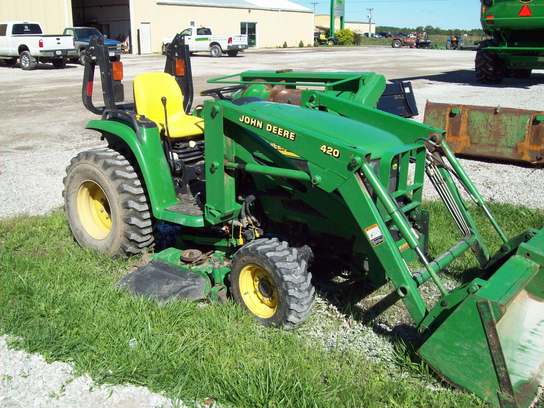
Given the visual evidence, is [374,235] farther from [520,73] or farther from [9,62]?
[9,62]

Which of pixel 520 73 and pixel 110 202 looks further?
pixel 520 73

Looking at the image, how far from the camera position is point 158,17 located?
38.8 meters

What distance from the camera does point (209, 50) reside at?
111 feet

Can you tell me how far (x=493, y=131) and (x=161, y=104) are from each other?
5.39 metres

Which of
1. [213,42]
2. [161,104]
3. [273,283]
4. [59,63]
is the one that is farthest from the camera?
[213,42]

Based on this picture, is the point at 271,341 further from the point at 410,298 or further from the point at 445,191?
the point at 445,191

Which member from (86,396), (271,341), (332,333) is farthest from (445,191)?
(86,396)

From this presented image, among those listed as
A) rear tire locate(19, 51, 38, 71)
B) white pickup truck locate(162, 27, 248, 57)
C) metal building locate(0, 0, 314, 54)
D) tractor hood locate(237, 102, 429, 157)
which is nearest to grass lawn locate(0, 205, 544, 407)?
tractor hood locate(237, 102, 429, 157)

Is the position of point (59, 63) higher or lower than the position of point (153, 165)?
higher

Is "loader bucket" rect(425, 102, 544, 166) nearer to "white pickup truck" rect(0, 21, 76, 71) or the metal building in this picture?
"white pickup truck" rect(0, 21, 76, 71)

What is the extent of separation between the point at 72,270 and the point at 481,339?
2.94 m

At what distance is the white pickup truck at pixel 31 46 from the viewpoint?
76.8ft

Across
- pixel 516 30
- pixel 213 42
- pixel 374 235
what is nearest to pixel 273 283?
pixel 374 235

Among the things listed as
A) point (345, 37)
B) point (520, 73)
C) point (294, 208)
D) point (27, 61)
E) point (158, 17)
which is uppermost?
point (158, 17)
